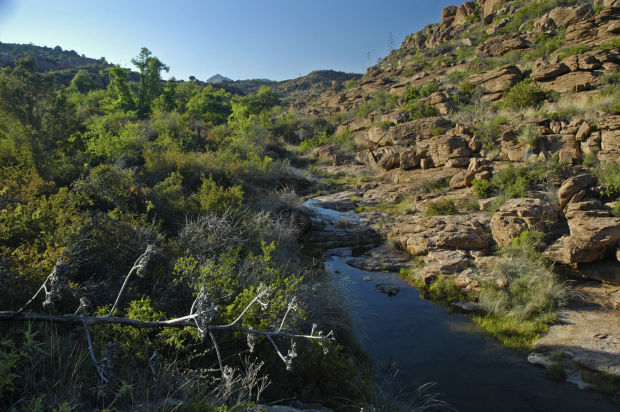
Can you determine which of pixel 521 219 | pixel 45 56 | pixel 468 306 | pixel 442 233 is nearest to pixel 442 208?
pixel 442 233

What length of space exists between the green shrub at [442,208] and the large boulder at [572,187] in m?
3.31

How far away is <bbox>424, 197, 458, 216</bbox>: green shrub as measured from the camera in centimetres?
1176

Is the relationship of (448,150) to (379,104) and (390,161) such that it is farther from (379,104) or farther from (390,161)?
(379,104)

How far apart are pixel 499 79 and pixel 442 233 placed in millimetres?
16978

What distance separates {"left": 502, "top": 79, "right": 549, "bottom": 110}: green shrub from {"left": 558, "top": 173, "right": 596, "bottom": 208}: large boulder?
930cm

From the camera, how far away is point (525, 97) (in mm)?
16719

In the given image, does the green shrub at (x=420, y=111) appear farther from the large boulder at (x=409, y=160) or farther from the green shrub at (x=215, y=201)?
the green shrub at (x=215, y=201)

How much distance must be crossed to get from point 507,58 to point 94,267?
104 ft

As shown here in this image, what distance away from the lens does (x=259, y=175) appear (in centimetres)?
1521

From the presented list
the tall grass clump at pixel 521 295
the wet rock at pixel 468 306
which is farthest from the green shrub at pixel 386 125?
the wet rock at pixel 468 306

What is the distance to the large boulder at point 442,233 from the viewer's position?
9.37 m

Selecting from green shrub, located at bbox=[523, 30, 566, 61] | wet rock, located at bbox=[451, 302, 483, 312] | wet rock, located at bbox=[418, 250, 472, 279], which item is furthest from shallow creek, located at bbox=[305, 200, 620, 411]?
green shrub, located at bbox=[523, 30, 566, 61]

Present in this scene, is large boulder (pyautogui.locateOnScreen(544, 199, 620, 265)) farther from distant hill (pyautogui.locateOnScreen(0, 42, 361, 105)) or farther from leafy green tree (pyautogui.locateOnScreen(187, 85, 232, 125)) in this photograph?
distant hill (pyautogui.locateOnScreen(0, 42, 361, 105))

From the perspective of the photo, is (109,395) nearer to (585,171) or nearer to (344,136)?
(585,171)
